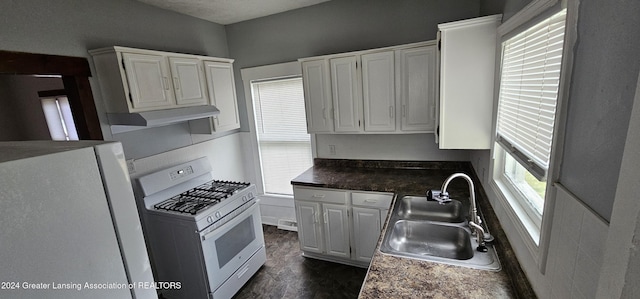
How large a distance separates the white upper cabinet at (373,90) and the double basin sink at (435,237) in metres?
0.78

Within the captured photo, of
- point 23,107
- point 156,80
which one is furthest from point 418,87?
point 23,107

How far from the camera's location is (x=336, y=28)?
2.77 metres

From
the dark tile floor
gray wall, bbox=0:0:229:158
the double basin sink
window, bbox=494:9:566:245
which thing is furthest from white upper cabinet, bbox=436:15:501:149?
gray wall, bbox=0:0:229:158

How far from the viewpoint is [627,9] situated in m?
0.54

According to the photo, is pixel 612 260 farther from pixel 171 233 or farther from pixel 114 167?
pixel 171 233

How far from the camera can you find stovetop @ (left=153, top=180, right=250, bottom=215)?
2.17m

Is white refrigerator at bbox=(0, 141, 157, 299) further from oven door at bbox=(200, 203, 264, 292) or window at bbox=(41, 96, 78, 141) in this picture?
window at bbox=(41, 96, 78, 141)

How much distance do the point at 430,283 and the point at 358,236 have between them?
1380 mm

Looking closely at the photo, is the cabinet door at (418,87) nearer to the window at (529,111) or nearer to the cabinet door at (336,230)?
the window at (529,111)

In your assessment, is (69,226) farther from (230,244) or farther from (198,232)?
(230,244)

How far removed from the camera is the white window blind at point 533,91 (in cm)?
87

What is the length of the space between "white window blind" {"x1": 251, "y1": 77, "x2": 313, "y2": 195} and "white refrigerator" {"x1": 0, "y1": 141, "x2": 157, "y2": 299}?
2558 mm

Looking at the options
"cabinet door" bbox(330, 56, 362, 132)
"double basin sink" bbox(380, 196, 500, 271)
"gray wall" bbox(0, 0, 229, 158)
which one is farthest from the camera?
"cabinet door" bbox(330, 56, 362, 132)

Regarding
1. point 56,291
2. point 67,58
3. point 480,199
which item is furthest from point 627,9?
point 67,58
